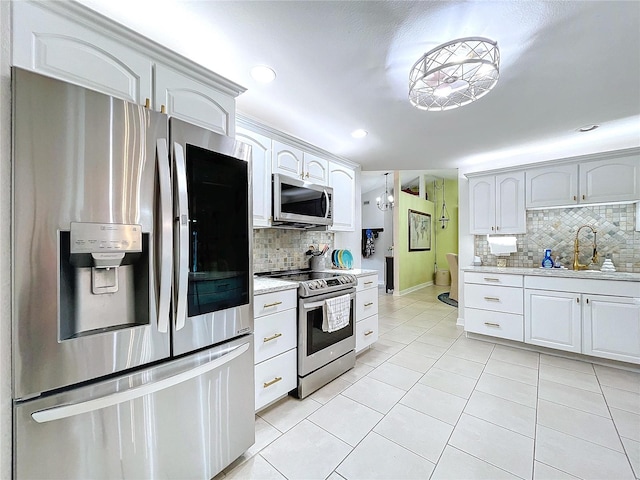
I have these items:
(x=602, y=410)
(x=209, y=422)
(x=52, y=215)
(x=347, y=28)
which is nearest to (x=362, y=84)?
(x=347, y=28)

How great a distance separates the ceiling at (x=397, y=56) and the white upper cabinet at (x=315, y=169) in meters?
0.26

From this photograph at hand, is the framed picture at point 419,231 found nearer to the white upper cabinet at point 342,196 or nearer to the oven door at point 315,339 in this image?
the white upper cabinet at point 342,196

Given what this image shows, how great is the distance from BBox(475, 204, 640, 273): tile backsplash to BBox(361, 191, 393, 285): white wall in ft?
12.0

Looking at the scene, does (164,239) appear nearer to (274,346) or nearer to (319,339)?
(274,346)

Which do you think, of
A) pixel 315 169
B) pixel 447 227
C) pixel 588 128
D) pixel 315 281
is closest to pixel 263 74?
pixel 315 169

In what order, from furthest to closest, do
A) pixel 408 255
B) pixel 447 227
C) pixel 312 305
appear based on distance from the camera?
pixel 447 227, pixel 408 255, pixel 312 305

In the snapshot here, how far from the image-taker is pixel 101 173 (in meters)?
0.98

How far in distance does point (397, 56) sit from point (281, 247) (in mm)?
1897

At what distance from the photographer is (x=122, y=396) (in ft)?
3.29

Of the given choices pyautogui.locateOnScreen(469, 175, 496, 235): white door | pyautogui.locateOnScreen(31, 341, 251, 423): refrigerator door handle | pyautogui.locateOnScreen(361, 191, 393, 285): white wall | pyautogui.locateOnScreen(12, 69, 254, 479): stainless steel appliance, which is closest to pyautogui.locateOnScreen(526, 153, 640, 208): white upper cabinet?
pyautogui.locateOnScreen(469, 175, 496, 235): white door

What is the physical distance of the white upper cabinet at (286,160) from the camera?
7.64ft

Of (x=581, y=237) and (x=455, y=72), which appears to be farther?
(x=581, y=237)

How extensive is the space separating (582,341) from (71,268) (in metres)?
4.00

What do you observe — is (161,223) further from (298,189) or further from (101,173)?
(298,189)
